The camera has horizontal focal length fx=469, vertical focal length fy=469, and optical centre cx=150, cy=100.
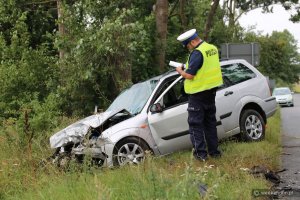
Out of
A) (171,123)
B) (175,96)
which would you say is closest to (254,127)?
(175,96)

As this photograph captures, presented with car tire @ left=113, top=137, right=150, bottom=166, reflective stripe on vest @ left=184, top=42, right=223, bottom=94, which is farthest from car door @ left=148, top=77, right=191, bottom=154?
reflective stripe on vest @ left=184, top=42, right=223, bottom=94

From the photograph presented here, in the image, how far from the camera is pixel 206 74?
7.16 meters

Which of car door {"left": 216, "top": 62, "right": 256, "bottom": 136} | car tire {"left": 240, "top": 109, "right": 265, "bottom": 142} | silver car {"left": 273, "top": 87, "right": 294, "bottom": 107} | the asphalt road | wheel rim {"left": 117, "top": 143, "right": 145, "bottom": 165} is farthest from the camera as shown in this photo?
silver car {"left": 273, "top": 87, "right": 294, "bottom": 107}

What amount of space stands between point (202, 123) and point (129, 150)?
1.31m

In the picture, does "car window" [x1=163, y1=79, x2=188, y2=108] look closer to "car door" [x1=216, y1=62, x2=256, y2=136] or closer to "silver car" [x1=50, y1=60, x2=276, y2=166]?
"silver car" [x1=50, y1=60, x2=276, y2=166]

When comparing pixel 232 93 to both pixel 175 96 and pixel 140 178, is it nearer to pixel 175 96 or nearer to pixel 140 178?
pixel 175 96

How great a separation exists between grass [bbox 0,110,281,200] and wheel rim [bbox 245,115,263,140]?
105cm

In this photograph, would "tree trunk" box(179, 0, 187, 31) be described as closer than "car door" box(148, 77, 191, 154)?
No

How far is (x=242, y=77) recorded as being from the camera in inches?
373

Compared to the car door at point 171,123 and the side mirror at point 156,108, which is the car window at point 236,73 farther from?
the side mirror at point 156,108

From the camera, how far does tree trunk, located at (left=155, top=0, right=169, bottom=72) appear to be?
15.1 m

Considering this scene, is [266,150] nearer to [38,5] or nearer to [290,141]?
[290,141]

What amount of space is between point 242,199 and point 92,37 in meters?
8.18

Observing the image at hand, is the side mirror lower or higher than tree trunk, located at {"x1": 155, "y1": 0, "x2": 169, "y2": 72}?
lower
